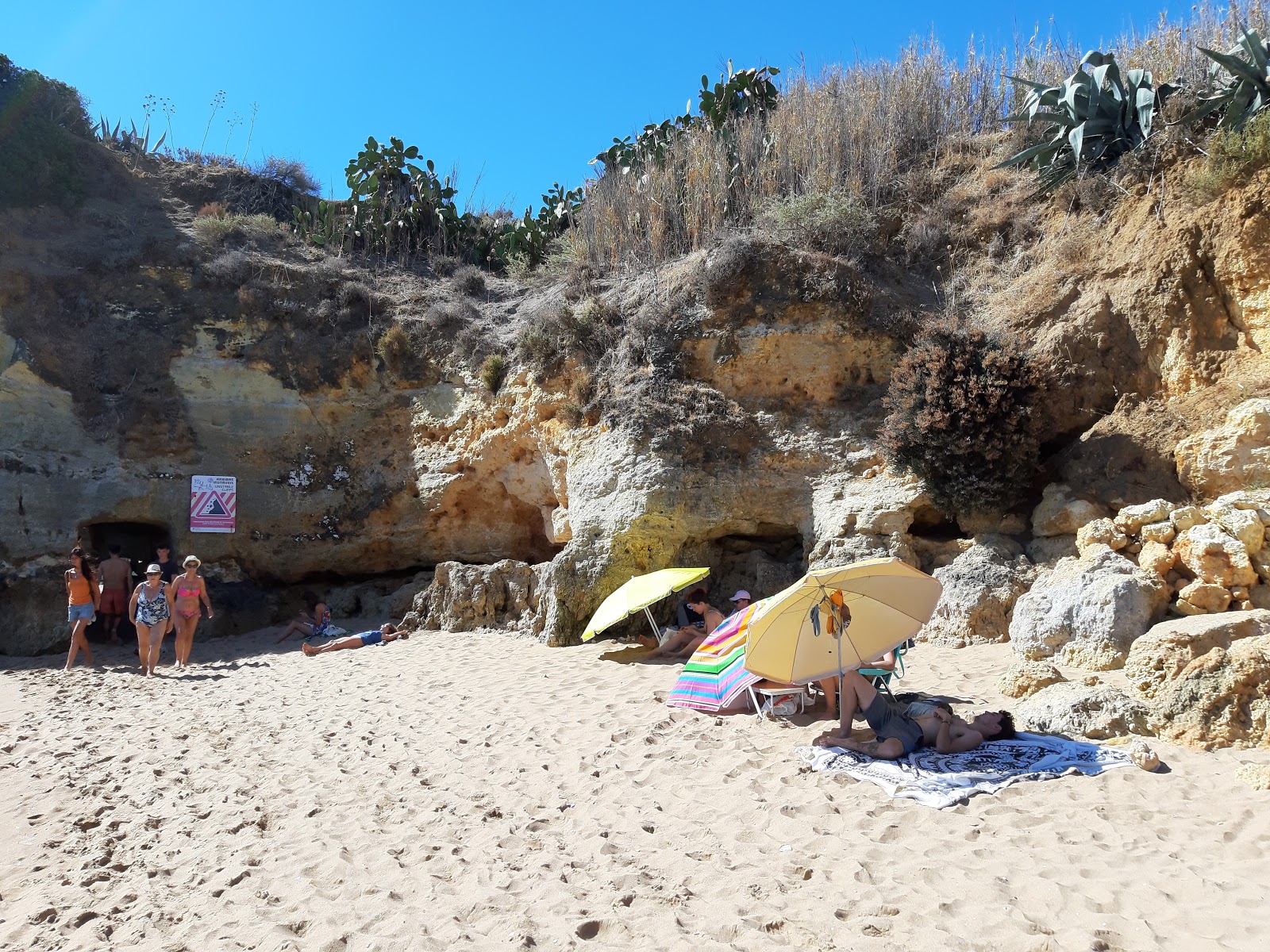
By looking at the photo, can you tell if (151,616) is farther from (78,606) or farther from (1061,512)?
(1061,512)

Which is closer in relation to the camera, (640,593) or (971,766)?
(971,766)

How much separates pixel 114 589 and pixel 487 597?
5.54 meters

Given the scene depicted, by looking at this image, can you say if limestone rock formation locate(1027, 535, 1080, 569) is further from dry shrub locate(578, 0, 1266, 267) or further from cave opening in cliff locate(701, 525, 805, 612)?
dry shrub locate(578, 0, 1266, 267)

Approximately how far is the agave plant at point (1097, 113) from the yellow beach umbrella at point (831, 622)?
700 centimetres

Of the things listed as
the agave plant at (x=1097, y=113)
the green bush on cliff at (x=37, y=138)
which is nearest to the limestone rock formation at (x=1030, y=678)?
the agave plant at (x=1097, y=113)

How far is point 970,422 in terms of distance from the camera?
29.3 feet

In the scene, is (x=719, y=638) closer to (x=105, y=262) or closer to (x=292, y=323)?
(x=292, y=323)

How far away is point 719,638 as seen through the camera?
7.22m

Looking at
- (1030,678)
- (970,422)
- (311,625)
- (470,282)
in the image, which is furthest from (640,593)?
(470,282)

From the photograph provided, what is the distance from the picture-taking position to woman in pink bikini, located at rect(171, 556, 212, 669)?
35.0ft

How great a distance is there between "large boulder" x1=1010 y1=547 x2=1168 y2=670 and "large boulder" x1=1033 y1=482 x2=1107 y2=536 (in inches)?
35.0

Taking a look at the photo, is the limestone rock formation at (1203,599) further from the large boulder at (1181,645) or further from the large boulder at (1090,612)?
the large boulder at (1181,645)

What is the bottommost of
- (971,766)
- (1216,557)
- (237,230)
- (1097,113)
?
(971,766)

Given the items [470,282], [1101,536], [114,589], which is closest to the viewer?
[1101,536]
